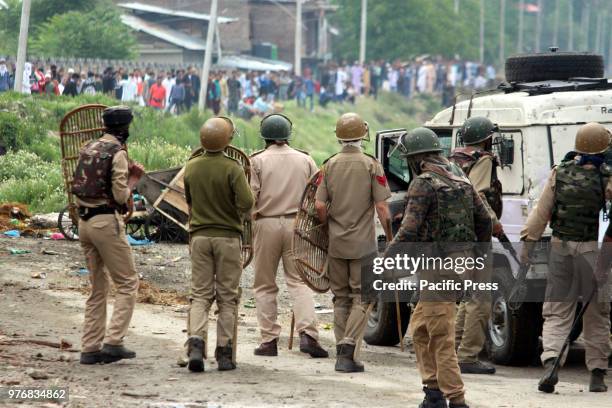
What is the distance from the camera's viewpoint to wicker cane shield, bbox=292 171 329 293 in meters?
10.6

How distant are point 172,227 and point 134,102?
67.3 feet

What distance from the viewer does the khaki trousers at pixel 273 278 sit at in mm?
10930

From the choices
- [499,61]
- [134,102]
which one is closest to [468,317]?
[134,102]

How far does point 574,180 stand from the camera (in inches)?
383

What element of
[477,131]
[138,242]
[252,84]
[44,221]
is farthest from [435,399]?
[252,84]

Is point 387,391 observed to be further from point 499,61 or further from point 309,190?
point 499,61

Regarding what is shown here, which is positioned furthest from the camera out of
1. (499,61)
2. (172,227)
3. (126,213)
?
(499,61)

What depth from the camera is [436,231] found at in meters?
8.41

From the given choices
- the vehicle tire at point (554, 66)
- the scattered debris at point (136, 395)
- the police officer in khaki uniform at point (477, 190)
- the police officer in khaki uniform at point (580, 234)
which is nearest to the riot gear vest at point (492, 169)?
the police officer in khaki uniform at point (477, 190)

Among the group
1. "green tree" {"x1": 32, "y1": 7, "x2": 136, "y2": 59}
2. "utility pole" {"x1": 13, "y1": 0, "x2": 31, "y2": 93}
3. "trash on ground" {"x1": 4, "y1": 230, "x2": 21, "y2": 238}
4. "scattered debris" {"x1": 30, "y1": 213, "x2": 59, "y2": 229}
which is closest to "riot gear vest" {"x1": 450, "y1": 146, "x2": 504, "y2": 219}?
"trash on ground" {"x1": 4, "y1": 230, "x2": 21, "y2": 238}

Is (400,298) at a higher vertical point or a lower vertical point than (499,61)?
lower

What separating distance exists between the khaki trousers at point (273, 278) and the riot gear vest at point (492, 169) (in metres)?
1.42

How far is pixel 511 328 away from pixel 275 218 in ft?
6.84

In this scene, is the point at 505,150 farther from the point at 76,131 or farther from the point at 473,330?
the point at 76,131
